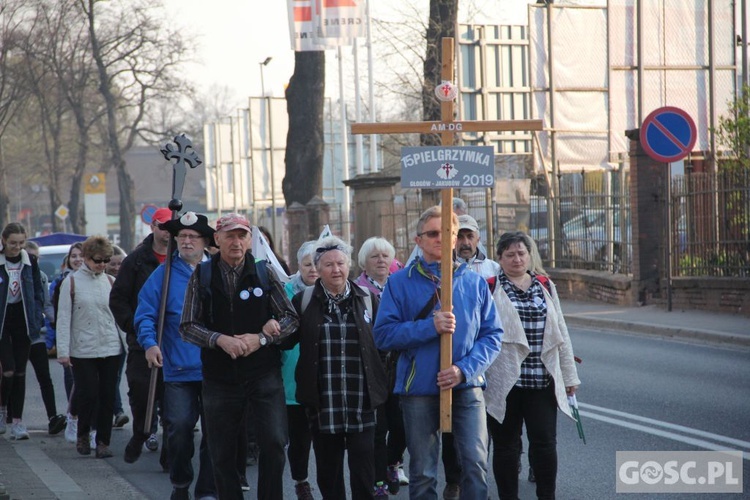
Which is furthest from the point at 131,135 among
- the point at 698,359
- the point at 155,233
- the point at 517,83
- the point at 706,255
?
the point at 155,233

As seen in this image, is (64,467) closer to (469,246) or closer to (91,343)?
(91,343)

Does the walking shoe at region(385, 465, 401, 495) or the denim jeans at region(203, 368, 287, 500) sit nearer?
the denim jeans at region(203, 368, 287, 500)

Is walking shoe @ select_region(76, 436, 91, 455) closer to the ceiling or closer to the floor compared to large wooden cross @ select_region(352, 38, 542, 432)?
closer to the floor

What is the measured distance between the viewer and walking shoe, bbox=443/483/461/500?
7.41 metres

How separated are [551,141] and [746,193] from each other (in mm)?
11429

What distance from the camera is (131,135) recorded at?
1864 inches

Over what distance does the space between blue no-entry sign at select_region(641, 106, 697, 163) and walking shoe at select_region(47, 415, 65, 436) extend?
10913mm

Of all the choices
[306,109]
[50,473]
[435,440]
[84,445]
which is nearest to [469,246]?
[435,440]

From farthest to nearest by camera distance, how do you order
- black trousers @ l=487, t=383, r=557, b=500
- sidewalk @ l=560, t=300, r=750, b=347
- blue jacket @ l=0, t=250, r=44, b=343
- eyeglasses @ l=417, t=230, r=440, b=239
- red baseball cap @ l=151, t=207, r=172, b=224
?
sidewalk @ l=560, t=300, r=750, b=347 → blue jacket @ l=0, t=250, r=44, b=343 → red baseball cap @ l=151, t=207, r=172, b=224 → black trousers @ l=487, t=383, r=557, b=500 → eyeglasses @ l=417, t=230, r=440, b=239

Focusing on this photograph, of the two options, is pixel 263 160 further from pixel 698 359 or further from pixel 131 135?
pixel 698 359

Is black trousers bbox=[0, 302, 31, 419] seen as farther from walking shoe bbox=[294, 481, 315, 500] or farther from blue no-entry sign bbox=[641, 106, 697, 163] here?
blue no-entry sign bbox=[641, 106, 697, 163]

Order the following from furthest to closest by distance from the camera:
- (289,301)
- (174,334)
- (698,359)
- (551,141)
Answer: (551,141) → (698,359) → (174,334) → (289,301)

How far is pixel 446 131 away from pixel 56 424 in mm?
5686

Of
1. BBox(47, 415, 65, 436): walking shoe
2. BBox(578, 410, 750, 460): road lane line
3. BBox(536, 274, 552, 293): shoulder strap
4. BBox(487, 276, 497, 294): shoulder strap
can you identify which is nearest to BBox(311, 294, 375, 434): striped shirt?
BBox(487, 276, 497, 294): shoulder strap
